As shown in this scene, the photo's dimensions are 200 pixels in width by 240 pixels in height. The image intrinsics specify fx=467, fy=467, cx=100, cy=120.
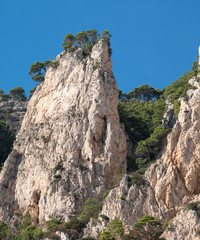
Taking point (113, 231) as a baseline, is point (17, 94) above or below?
above

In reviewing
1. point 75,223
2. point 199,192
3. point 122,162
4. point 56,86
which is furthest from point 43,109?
point 199,192

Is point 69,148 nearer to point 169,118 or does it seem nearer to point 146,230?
point 169,118

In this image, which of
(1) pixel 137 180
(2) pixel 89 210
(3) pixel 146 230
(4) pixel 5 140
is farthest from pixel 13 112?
(3) pixel 146 230

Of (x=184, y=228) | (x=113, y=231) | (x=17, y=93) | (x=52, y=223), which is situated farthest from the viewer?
(x=17, y=93)

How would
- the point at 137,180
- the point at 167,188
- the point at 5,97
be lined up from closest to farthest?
the point at 167,188, the point at 137,180, the point at 5,97

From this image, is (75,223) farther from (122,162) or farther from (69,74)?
(69,74)

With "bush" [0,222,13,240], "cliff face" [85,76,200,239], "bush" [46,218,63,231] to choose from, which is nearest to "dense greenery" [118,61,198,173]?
"cliff face" [85,76,200,239]

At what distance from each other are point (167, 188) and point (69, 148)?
18.5 meters

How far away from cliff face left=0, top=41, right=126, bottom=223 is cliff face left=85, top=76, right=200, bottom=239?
264 inches

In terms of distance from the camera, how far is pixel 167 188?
54.8 metres

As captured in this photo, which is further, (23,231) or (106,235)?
(23,231)

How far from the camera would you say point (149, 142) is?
2697 inches

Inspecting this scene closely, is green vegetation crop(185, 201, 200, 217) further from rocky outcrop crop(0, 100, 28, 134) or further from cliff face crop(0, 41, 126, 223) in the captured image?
rocky outcrop crop(0, 100, 28, 134)

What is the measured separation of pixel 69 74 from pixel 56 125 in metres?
12.9
